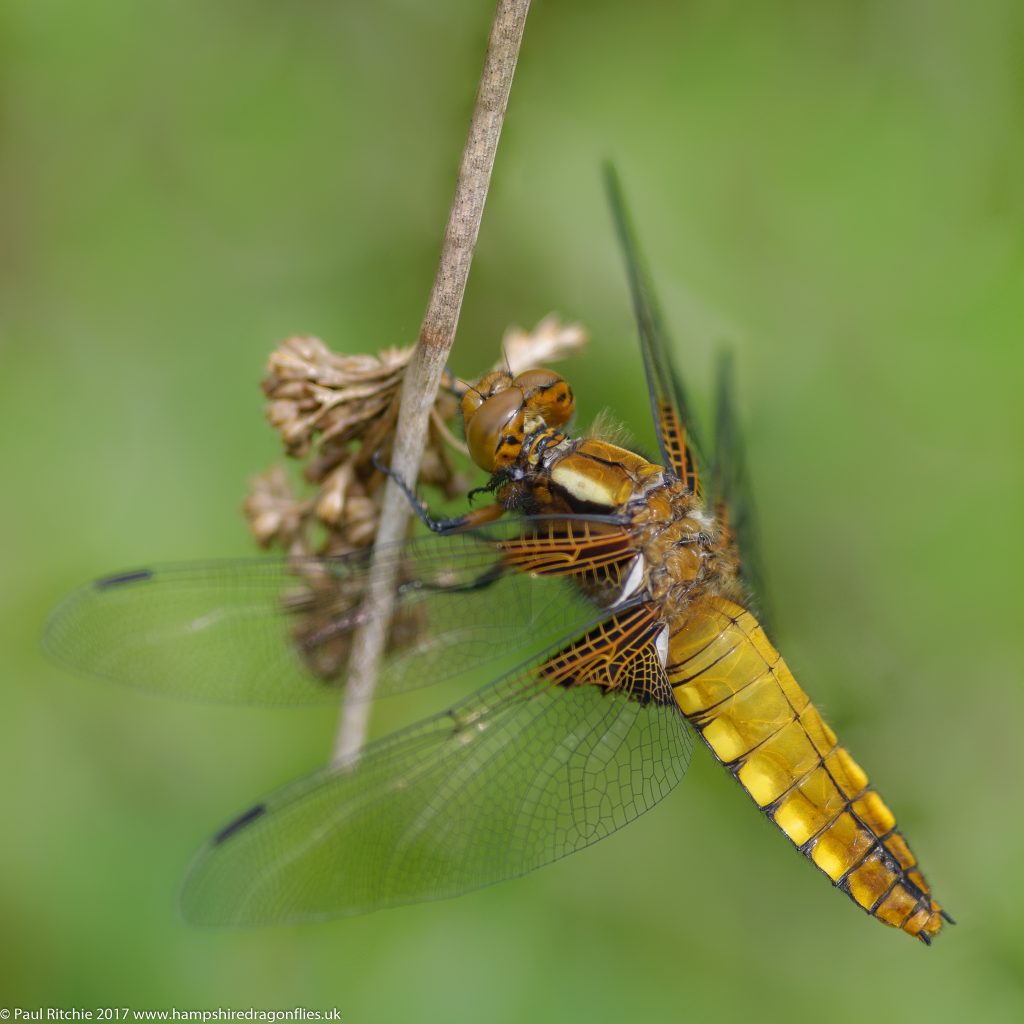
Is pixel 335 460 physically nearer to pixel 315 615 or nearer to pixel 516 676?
pixel 315 615

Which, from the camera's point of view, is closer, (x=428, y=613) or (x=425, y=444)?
(x=425, y=444)

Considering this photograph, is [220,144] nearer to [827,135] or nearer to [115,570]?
[115,570]

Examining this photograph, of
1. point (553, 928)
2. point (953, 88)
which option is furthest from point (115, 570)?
point (953, 88)

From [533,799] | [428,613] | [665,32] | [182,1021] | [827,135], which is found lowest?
[182,1021]

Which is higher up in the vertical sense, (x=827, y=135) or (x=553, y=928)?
(x=827, y=135)

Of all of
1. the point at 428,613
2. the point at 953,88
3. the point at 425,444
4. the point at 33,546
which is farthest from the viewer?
the point at 953,88

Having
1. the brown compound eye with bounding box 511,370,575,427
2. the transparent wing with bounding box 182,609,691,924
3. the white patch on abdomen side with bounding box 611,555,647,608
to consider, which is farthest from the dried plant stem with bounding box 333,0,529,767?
the white patch on abdomen side with bounding box 611,555,647,608

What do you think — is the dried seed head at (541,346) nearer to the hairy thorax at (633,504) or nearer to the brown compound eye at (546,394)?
the brown compound eye at (546,394)
